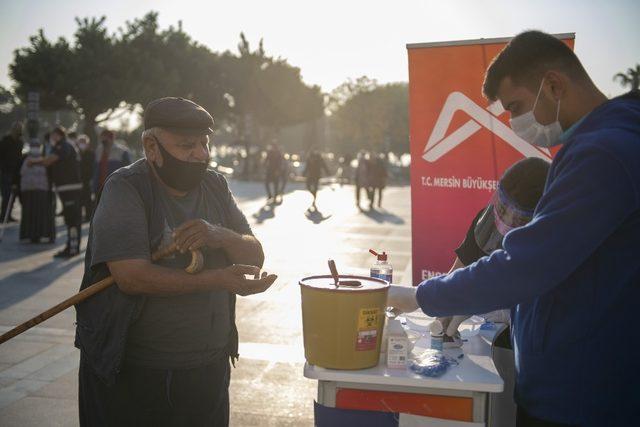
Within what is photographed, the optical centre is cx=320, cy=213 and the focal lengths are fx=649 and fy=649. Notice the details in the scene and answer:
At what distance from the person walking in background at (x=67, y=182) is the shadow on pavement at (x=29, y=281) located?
15.4 inches

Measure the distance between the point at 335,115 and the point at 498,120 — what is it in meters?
64.7

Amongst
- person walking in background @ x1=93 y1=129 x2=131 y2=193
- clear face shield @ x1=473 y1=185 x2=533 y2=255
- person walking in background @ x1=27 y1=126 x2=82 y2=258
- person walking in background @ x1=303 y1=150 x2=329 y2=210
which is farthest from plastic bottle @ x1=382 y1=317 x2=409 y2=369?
person walking in background @ x1=303 y1=150 x2=329 y2=210

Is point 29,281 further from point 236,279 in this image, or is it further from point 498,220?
point 498,220

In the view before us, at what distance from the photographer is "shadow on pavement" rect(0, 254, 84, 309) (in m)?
7.38

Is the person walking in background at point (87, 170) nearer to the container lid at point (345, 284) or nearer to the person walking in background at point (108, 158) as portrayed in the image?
the person walking in background at point (108, 158)

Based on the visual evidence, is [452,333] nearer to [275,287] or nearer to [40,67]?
[275,287]

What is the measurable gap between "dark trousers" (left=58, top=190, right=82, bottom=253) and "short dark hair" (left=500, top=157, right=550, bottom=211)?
8.18 metres

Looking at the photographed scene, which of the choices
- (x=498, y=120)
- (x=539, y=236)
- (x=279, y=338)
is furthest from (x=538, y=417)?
A: (x=279, y=338)

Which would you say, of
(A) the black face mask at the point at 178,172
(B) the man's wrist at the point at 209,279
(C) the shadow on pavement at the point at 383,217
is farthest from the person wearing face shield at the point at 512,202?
(C) the shadow on pavement at the point at 383,217

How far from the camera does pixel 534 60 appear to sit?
198 cm

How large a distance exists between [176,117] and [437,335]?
4.50ft

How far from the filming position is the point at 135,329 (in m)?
2.39

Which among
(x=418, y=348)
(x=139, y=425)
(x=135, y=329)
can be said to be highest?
(x=135, y=329)

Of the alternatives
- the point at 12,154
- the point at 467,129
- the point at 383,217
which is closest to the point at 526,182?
the point at 467,129
